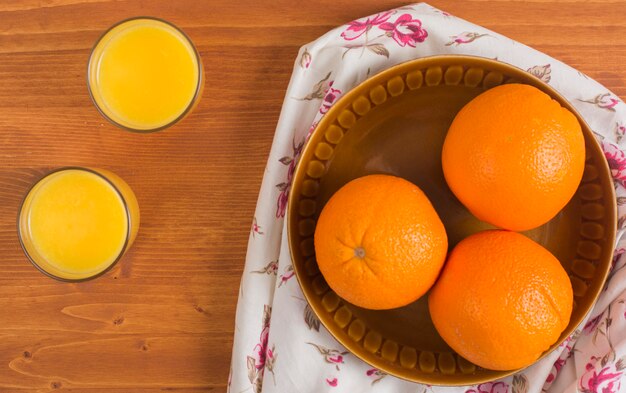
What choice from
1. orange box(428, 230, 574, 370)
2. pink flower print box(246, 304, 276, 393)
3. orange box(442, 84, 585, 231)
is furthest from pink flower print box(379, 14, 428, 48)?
pink flower print box(246, 304, 276, 393)

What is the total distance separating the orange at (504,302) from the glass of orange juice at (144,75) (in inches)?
16.6

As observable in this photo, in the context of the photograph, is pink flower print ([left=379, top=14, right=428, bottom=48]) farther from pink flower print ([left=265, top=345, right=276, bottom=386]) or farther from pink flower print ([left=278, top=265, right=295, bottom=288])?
pink flower print ([left=265, top=345, right=276, bottom=386])

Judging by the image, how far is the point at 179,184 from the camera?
2.74 ft

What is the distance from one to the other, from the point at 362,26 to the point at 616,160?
362mm

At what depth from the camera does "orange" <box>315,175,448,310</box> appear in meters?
0.60

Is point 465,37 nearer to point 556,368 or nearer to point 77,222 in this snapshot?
point 556,368

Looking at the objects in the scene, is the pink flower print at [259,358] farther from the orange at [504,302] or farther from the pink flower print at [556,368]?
the pink flower print at [556,368]

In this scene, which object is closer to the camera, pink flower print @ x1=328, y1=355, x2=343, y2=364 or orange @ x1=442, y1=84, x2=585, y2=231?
orange @ x1=442, y1=84, x2=585, y2=231

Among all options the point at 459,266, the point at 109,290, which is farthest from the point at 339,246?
the point at 109,290

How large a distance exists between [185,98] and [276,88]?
13 centimetres

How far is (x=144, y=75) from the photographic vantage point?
84 cm

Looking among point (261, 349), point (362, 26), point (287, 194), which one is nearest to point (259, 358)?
point (261, 349)

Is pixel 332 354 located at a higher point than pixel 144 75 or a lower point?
lower

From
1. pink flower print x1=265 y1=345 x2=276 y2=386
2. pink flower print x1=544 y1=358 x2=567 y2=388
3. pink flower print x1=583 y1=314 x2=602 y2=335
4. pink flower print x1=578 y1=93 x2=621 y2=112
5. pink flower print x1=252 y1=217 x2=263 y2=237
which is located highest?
pink flower print x1=578 y1=93 x2=621 y2=112
